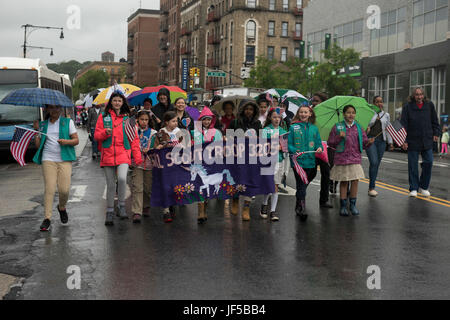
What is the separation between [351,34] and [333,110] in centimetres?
4221

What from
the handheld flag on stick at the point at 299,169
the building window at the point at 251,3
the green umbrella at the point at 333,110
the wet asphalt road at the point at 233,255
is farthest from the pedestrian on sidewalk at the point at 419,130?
the building window at the point at 251,3

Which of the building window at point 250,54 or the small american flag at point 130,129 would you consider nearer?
the small american flag at point 130,129

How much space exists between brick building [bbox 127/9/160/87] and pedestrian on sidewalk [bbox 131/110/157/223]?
117 meters

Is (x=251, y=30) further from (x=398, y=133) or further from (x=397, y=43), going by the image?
(x=398, y=133)

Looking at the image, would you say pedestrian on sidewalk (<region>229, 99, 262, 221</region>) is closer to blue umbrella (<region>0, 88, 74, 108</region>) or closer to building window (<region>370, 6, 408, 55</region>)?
blue umbrella (<region>0, 88, 74, 108</region>)

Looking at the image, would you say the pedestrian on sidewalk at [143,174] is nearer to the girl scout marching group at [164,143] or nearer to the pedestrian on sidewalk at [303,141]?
the girl scout marching group at [164,143]

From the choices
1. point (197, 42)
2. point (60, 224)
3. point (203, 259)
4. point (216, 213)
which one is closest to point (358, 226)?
point (216, 213)

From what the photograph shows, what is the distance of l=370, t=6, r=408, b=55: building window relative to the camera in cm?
4362

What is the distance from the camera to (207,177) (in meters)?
9.41

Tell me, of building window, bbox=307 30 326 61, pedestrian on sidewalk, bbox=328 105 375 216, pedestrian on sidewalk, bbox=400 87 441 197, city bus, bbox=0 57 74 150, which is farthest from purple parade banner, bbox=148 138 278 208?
building window, bbox=307 30 326 61

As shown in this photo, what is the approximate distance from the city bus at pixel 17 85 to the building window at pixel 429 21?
26.1 meters

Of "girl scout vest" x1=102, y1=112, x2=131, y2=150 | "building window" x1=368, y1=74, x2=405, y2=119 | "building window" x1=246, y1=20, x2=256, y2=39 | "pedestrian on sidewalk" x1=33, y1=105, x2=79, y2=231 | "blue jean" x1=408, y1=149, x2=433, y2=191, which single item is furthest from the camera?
"building window" x1=246, y1=20, x2=256, y2=39

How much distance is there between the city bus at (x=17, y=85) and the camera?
65.9 ft

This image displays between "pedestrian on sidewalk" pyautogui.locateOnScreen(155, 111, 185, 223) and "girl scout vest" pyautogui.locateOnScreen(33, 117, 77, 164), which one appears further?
"pedestrian on sidewalk" pyautogui.locateOnScreen(155, 111, 185, 223)
